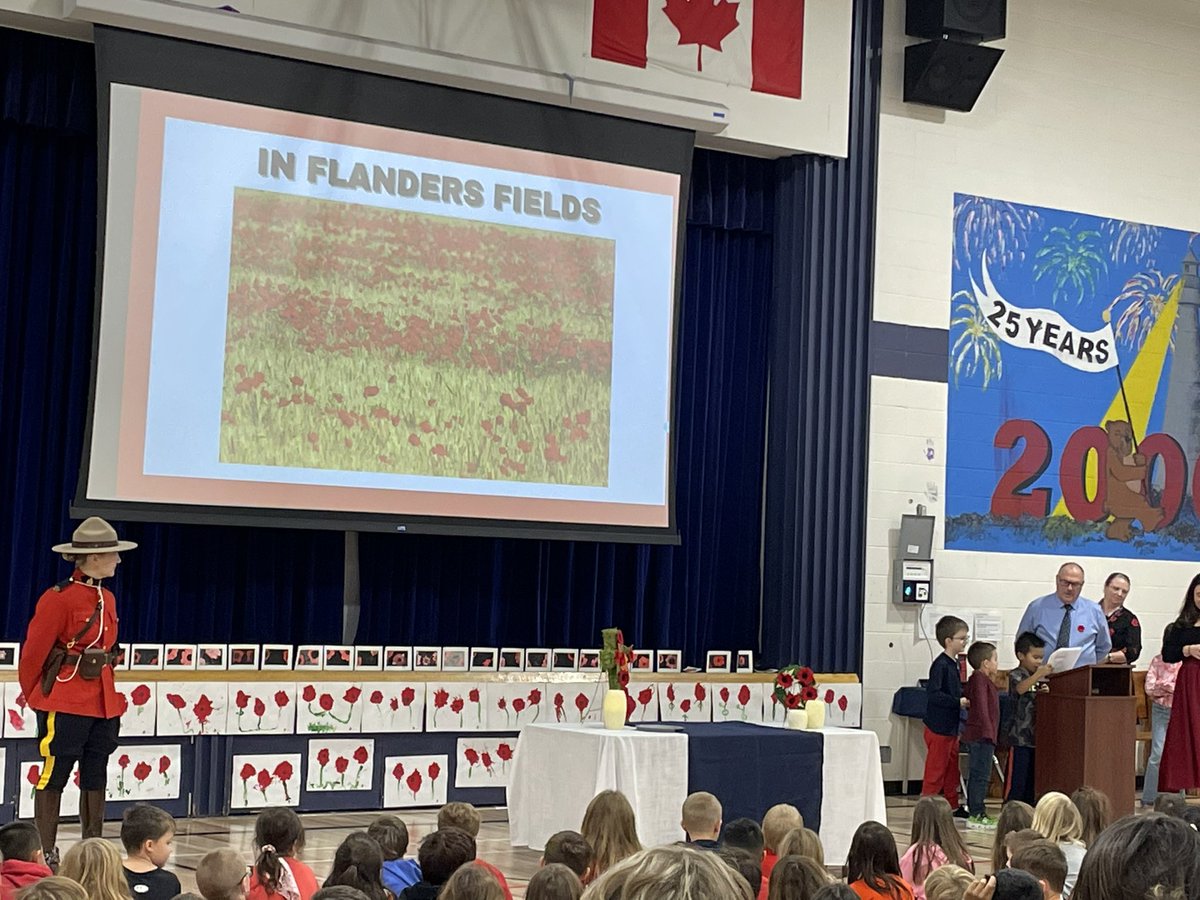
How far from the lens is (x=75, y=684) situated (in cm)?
648

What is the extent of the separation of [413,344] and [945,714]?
12.1 ft

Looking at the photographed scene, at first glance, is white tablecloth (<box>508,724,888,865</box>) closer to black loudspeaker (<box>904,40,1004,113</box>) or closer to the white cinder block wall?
the white cinder block wall

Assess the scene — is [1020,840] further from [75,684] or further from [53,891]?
[75,684]

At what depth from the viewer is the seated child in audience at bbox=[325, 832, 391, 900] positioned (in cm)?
384

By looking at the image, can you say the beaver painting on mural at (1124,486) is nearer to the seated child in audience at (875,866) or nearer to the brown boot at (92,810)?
the brown boot at (92,810)

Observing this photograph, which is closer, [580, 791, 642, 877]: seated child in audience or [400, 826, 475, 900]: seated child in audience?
[400, 826, 475, 900]: seated child in audience

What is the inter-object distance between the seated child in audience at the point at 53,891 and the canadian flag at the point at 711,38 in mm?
7039

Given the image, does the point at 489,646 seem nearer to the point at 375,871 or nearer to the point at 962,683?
the point at 962,683

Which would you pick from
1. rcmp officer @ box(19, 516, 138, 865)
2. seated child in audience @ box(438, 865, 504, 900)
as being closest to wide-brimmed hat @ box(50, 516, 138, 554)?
rcmp officer @ box(19, 516, 138, 865)

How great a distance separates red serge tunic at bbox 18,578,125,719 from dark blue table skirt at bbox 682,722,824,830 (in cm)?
240

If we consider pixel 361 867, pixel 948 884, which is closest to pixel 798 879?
pixel 948 884

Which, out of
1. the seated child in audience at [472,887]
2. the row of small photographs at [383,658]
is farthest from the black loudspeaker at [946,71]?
the seated child in audience at [472,887]

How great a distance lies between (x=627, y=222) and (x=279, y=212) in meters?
2.08

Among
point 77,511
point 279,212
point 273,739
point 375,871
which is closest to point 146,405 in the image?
point 77,511
